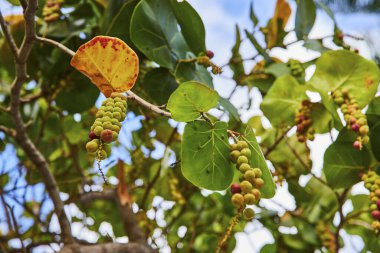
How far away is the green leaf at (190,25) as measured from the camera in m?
0.97

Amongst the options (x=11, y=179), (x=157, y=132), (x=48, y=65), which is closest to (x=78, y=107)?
(x=48, y=65)

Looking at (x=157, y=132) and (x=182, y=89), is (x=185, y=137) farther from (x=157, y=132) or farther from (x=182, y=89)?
(x=157, y=132)

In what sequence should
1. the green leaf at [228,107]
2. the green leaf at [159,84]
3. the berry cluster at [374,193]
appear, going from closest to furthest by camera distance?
the berry cluster at [374,193] < the green leaf at [228,107] < the green leaf at [159,84]

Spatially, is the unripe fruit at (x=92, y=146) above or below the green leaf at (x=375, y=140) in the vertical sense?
above

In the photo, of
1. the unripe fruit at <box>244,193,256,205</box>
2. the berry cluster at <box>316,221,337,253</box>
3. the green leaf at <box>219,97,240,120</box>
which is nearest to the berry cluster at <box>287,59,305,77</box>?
the green leaf at <box>219,97,240,120</box>

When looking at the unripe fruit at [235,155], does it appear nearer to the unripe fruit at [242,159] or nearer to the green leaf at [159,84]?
the unripe fruit at [242,159]

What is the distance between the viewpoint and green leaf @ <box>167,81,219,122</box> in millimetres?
689

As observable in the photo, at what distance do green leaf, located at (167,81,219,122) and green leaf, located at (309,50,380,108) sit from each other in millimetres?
388

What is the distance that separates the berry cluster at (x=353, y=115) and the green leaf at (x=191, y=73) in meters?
0.25

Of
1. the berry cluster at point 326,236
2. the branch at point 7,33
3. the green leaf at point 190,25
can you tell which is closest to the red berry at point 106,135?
the branch at point 7,33

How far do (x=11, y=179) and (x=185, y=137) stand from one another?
1110mm

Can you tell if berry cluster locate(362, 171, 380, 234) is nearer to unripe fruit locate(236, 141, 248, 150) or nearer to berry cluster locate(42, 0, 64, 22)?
unripe fruit locate(236, 141, 248, 150)

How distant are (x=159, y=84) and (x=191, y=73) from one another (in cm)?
10

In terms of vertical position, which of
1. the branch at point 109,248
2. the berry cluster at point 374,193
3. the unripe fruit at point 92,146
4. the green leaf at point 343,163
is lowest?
the branch at point 109,248
